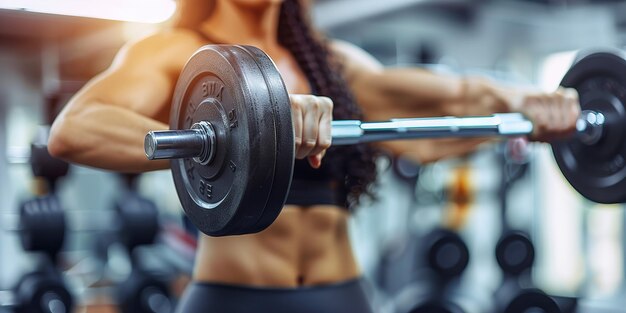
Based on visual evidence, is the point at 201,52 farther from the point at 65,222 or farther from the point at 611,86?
the point at 65,222

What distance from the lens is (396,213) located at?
3846 mm

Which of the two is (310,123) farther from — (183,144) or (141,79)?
(141,79)

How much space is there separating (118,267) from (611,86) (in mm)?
3605

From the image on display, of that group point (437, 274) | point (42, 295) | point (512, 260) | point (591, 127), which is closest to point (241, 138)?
point (591, 127)

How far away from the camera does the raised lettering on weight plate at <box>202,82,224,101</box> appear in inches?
28.4

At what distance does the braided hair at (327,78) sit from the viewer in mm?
990

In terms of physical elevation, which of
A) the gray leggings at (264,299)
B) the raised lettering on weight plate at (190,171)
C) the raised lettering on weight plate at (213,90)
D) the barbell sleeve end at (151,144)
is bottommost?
the gray leggings at (264,299)

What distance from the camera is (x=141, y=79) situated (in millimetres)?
875

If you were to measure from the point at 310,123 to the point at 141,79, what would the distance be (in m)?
0.24

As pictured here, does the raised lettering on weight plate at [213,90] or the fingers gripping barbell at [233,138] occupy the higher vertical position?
the raised lettering on weight plate at [213,90]

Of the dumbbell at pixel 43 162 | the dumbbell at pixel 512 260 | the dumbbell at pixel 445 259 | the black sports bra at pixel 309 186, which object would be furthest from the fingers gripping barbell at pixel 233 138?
the dumbbell at pixel 445 259

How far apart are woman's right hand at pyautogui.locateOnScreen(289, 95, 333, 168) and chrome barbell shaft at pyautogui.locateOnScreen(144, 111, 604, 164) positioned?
0.04 meters

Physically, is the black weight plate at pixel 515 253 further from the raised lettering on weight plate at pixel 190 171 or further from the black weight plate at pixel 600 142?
the raised lettering on weight plate at pixel 190 171

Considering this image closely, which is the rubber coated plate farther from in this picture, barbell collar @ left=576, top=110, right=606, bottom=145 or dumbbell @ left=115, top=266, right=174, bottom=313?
dumbbell @ left=115, top=266, right=174, bottom=313
